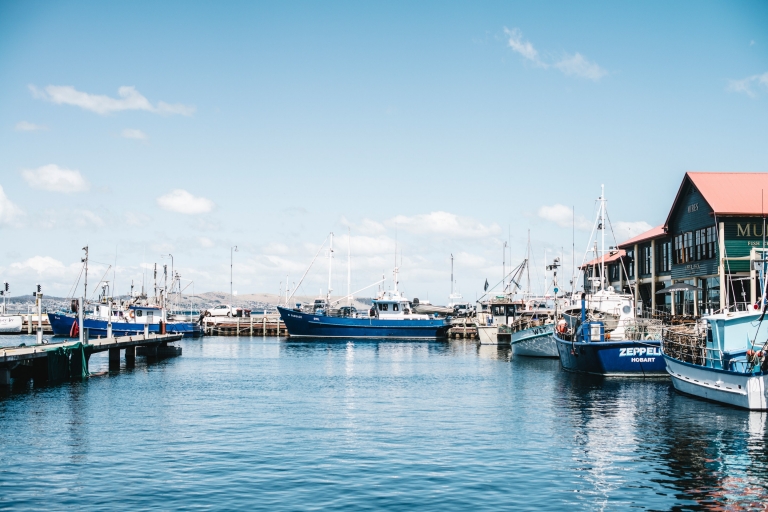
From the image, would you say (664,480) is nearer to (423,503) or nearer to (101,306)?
(423,503)

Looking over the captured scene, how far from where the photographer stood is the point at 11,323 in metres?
107

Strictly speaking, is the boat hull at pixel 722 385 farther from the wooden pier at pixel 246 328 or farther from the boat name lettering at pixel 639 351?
the wooden pier at pixel 246 328

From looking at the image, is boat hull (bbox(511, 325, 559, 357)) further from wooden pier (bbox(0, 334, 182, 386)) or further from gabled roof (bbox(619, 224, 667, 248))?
wooden pier (bbox(0, 334, 182, 386))

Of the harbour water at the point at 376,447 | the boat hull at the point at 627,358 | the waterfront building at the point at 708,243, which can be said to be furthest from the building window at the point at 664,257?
the harbour water at the point at 376,447

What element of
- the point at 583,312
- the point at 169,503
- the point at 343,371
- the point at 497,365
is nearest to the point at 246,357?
the point at 343,371

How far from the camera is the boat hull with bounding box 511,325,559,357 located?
61.4 m

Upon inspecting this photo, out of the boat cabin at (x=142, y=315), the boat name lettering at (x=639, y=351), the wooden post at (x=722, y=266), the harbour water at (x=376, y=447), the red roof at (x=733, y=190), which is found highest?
the red roof at (x=733, y=190)

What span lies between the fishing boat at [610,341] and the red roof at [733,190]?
794 centimetres

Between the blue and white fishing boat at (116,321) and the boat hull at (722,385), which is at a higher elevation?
the blue and white fishing boat at (116,321)

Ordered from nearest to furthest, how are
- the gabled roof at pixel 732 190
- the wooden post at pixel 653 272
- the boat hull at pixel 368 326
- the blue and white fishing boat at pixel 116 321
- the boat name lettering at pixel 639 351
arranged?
the boat name lettering at pixel 639 351, the gabled roof at pixel 732 190, the wooden post at pixel 653 272, the blue and white fishing boat at pixel 116 321, the boat hull at pixel 368 326

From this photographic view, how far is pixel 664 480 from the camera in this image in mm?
19312

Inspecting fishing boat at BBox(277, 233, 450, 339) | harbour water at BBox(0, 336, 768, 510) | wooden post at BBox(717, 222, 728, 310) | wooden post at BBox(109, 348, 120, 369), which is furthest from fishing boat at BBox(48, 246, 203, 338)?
wooden post at BBox(717, 222, 728, 310)

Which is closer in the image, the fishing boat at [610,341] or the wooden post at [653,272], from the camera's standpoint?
the fishing boat at [610,341]

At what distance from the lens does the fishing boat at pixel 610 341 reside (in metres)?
42.3
